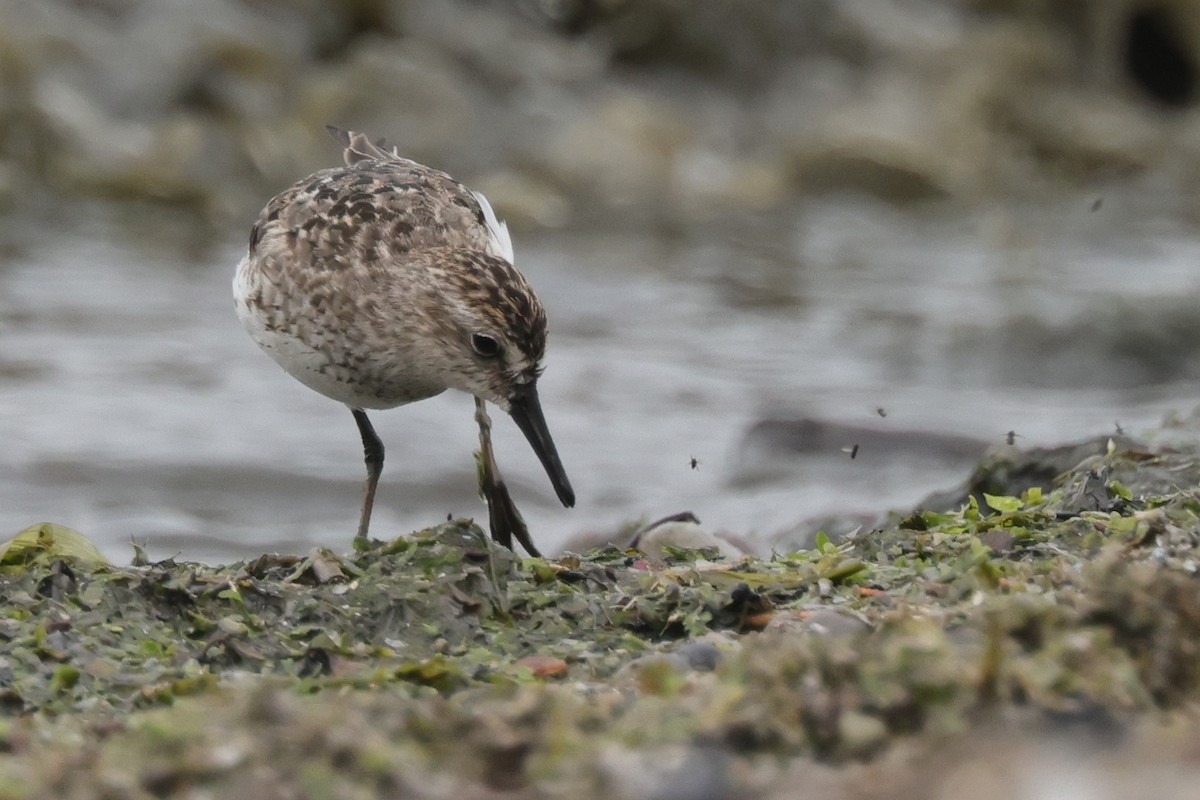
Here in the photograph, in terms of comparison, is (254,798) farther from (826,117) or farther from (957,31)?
(957,31)

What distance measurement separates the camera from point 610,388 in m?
9.48

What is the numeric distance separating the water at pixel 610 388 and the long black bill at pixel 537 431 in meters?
1.76

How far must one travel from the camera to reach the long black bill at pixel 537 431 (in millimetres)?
5065

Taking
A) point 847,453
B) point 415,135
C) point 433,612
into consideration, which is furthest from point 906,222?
point 433,612

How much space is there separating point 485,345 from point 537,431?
33 centimetres

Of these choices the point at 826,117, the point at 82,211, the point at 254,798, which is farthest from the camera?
the point at 826,117

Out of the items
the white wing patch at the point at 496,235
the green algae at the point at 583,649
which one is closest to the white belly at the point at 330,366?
the white wing patch at the point at 496,235

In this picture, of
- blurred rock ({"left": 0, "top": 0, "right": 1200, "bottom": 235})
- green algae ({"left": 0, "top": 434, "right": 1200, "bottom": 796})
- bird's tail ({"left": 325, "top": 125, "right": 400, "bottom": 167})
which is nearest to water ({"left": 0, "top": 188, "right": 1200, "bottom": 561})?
blurred rock ({"left": 0, "top": 0, "right": 1200, "bottom": 235})

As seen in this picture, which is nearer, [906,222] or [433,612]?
[433,612]

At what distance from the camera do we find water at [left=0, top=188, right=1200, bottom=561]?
751 centimetres

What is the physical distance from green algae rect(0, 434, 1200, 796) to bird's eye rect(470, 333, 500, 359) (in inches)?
28.4

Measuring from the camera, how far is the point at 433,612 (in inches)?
152

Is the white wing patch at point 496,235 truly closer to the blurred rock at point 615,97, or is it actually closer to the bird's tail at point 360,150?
the bird's tail at point 360,150

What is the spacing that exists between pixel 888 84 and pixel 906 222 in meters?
2.02
